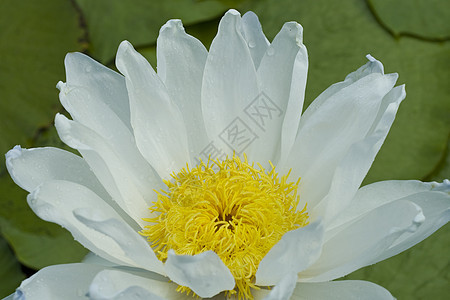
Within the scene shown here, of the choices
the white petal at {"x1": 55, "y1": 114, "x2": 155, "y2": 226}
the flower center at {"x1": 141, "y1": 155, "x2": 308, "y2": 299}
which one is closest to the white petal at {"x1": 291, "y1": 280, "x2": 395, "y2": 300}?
the flower center at {"x1": 141, "y1": 155, "x2": 308, "y2": 299}

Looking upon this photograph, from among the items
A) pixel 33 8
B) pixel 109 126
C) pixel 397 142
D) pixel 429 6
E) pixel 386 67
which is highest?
pixel 33 8

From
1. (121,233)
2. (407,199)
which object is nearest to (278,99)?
(407,199)

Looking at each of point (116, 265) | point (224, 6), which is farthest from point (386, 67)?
point (116, 265)

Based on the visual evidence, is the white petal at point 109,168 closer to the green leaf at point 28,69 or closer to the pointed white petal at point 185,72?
the pointed white petal at point 185,72

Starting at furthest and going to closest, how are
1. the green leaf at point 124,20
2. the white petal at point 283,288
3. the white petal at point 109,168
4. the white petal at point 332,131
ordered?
the green leaf at point 124,20 < the white petal at point 332,131 < the white petal at point 109,168 < the white petal at point 283,288

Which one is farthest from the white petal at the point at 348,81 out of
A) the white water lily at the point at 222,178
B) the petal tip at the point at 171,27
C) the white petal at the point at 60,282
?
the white petal at the point at 60,282

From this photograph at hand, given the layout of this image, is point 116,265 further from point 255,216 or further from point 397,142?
point 397,142
